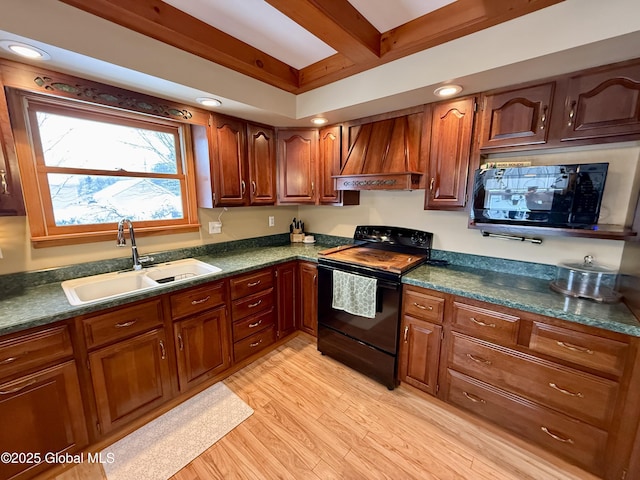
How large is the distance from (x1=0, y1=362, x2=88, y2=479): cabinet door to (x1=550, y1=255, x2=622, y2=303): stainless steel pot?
2934mm

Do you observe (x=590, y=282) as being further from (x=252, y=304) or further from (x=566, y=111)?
(x=252, y=304)

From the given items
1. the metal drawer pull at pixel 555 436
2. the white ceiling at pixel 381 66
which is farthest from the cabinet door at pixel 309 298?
the metal drawer pull at pixel 555 436

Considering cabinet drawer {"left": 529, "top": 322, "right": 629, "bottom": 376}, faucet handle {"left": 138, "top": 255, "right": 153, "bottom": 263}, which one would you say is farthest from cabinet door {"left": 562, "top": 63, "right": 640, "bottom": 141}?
faucet handle {"left": 138, "top": 255, "right": 153, "bottom": 263}

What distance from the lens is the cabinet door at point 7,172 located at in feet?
4.46

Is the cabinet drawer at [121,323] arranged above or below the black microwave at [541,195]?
below

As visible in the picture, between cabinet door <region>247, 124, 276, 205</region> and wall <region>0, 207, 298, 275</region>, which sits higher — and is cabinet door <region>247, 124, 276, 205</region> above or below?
above

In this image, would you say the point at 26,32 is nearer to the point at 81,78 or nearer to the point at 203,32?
the point at 81,78

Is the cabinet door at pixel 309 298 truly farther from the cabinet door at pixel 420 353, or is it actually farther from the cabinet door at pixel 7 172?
the cabinet door at pixel 7 172

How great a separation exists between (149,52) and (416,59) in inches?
65.1

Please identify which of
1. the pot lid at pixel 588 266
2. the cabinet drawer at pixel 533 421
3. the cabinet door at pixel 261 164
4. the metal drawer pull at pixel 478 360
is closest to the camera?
the cabinet drawer at pixel 533 421

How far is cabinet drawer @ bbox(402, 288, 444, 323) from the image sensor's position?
1.81m

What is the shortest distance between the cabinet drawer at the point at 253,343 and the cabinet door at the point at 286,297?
0.11 m

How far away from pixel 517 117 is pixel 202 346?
2.73 meters

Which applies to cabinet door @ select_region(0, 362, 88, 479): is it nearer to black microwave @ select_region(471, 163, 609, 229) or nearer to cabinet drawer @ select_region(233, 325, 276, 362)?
cabinet drawer @ select_region(233, 325, 276, 362)
